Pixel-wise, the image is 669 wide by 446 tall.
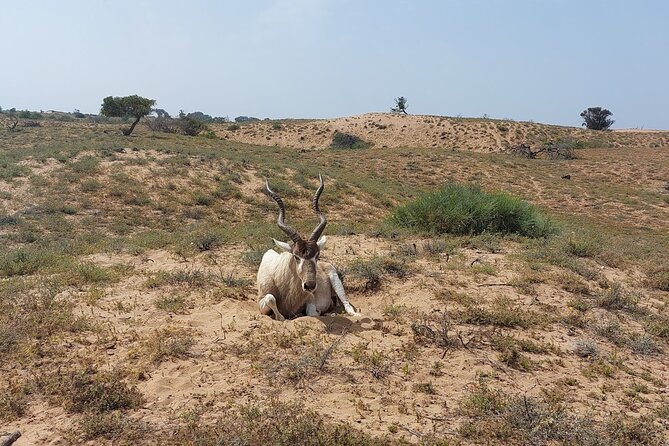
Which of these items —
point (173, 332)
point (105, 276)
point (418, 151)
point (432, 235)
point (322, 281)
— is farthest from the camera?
point (418, 151)

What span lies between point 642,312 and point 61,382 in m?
6.94

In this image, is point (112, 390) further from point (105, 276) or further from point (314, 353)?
point (105, 276)

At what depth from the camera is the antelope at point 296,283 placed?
6.76 m

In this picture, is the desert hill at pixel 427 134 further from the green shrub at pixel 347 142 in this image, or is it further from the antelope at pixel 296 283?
the antelope at pixel 296 283

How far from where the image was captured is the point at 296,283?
704 centimetres

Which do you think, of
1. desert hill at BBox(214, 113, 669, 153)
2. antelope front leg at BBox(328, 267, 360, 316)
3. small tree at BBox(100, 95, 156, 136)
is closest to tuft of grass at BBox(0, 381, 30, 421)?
antelope front leg at BBox(328, 267, 360, 316)

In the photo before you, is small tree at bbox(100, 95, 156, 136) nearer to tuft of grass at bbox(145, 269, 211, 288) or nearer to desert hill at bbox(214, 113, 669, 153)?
desert hill at bbox(214, 113, 669, 153)

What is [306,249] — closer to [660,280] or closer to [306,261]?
[306,261]

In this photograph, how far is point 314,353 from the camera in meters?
5.32

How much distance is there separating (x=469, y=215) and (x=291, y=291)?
5.69m

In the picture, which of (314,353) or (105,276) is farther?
(105,276)

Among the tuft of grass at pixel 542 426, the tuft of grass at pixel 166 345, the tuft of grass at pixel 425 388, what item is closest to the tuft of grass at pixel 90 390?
the tuft of grass at pixel 166 345

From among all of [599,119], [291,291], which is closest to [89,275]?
[291,291]

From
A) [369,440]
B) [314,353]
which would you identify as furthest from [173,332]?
[369,440]
